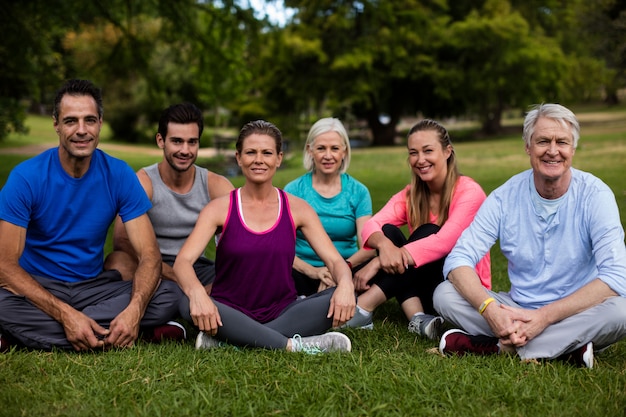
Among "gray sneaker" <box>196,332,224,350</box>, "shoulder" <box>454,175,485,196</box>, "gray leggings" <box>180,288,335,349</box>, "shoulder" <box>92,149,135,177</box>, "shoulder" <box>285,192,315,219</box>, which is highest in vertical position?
"shoulder" <box>92,149,135,177</box>

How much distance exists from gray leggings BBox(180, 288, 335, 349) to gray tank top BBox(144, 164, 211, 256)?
0.95 metres

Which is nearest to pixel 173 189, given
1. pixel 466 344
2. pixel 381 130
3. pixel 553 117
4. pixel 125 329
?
pixel 125 329

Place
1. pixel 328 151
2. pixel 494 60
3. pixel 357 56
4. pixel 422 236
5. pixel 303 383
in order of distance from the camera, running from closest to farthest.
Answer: pixel 303 383
pixel 422 236
pixel 328 151
pixel 357 56
pixel 494 60

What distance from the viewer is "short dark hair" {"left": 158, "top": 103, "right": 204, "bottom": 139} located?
4.82 metres

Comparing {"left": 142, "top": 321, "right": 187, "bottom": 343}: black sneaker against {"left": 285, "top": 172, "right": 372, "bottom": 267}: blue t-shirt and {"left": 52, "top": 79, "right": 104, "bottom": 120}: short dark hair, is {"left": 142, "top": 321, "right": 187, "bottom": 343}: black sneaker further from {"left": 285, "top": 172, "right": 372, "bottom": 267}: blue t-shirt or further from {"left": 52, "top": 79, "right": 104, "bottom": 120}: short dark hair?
{"left": 52, "top": 79, "right": 104, "bottom": 120}: short dark hair

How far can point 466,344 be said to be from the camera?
13.2 feet

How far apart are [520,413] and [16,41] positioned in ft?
43.5

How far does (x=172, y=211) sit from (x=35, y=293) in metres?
1.19

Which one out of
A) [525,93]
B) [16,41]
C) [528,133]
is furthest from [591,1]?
[528,133]

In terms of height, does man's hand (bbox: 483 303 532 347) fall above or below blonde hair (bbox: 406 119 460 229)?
below

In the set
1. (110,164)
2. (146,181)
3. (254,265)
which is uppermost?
(110,164)

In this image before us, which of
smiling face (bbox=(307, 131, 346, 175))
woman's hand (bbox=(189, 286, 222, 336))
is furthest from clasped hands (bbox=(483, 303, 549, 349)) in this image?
smiling face (bbox=(307, 131, 346, 175))

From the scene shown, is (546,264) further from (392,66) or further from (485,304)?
(392,66)

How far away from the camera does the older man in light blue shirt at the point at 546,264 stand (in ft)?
12.2
